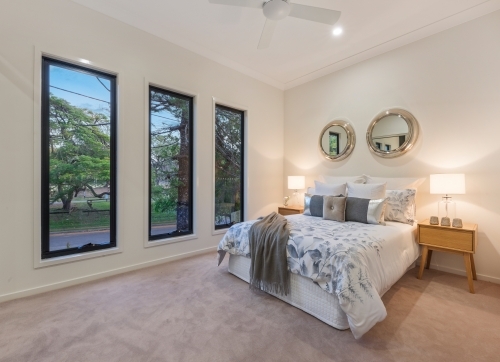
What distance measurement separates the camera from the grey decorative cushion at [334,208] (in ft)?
9.66

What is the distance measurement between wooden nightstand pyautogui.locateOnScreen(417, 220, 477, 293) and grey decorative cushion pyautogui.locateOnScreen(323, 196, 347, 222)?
862mm

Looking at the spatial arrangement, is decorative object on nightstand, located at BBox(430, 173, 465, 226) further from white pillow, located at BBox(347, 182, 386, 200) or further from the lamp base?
white pillow, located at BBox(347, 182, 386, 200)

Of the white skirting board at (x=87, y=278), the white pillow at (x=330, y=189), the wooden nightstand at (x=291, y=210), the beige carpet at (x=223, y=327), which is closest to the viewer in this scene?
the beige carpet at (x=223, y=327)

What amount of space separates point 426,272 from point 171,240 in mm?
3378

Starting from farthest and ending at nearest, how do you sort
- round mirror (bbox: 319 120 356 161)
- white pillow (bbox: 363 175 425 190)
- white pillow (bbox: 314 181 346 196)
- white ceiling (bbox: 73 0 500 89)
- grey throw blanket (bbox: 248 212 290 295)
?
round mirror (bbox: 319 120 356 161) → white pillow (bbox: 314 181 346 196) → white pillow (bbox: 363 175 425 190) → white ceiling (bbox: 73 0 500 89) → grey throw blanket (bbox: 248 212 290 295)

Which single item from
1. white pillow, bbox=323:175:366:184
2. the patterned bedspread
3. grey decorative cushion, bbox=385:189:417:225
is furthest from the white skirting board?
grey decorative cushion, bbox=385:189:417:225

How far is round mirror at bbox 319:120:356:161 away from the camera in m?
3.96

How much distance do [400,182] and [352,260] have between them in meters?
2.03

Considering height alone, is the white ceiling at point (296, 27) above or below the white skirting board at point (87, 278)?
above

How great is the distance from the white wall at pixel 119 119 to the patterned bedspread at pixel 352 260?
142 centimetres

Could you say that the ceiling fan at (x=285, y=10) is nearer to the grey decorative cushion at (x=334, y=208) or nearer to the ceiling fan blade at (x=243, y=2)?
the ceiling fan blade at (x=243, y=2)

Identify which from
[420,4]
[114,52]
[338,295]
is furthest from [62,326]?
[420,4]

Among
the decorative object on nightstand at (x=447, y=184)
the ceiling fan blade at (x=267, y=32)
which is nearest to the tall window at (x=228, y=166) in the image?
the ceiling fan blade at (x=267, y=32)

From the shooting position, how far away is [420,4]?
2.70 m
